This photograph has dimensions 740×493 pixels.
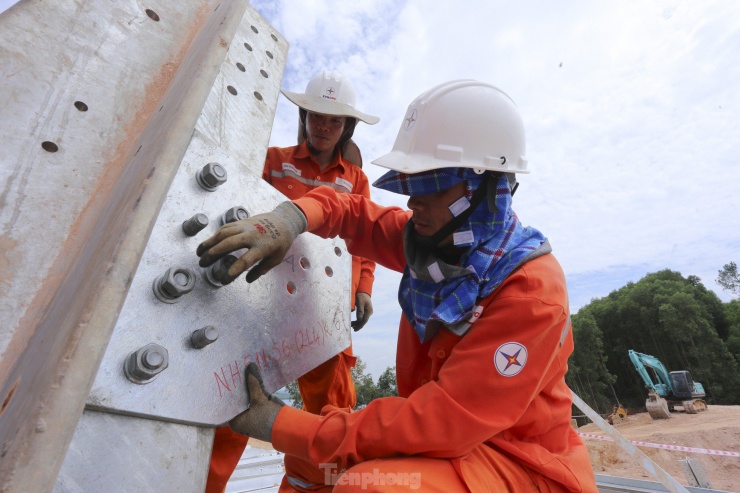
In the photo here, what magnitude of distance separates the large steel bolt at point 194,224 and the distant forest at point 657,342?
3616 cm

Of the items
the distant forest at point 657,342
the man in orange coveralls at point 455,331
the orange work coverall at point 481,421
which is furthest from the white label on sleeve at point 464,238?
the distant forest at point 657,342

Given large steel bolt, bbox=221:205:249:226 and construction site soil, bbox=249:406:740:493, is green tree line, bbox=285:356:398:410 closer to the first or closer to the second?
construction site soil, bbox=249:406:740:493

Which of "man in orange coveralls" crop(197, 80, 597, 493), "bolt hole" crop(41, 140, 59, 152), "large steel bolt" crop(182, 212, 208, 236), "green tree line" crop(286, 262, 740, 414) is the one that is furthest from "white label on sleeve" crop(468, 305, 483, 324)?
"green tree line" crop(286, 262, 740, 414)

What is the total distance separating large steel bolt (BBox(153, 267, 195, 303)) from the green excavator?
70.2 ft

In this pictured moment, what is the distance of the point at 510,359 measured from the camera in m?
1.54

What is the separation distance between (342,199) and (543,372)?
124 centimetres

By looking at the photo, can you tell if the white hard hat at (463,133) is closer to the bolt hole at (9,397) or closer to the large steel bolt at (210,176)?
the large steel bolt at (210,176)

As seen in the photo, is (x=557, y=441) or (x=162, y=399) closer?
(x=162, y=399)

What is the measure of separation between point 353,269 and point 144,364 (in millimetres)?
2133

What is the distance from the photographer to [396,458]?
152 cm

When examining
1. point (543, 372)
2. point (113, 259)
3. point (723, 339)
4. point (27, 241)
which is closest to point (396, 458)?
point (543, 372)

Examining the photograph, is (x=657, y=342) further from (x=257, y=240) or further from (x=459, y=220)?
(x=257, y=240)

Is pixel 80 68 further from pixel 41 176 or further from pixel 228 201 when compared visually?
pixel 228 201

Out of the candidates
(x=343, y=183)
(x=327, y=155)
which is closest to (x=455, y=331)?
(x=343, y=183)
